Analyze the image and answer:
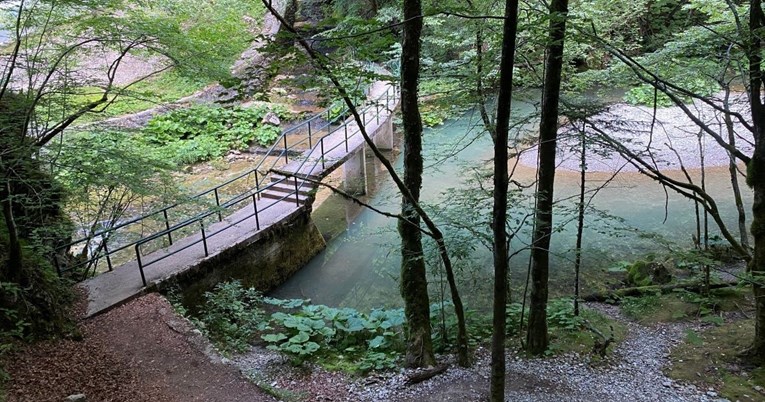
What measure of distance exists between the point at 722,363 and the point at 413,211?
414 cm

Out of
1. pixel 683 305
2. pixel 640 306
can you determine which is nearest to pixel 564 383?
A: pixel 640 306

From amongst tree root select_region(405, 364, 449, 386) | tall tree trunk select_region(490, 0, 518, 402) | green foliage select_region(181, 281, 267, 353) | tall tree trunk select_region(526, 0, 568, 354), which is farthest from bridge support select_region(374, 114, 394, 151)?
tall tree trunk select_region(490, 0, 518, 402)

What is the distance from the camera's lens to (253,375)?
5.94 meters

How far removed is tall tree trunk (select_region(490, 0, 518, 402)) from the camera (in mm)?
3163

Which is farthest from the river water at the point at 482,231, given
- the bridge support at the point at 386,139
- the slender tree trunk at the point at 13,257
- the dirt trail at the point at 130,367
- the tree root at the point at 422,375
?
the slender tree trunk at the point at 13,257

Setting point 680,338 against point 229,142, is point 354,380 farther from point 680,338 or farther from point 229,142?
point 229,142

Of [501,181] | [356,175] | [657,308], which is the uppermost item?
[501,181]

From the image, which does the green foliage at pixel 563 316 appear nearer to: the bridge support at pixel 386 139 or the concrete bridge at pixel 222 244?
the concrete bridge at pixel 222 244

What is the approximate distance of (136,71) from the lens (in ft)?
68.4

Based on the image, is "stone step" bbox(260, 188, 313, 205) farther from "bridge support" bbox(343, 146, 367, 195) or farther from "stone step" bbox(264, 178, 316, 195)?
"bridge support" bbox(343, 146, 367, 195)

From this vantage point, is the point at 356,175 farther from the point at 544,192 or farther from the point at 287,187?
the point at 544,192

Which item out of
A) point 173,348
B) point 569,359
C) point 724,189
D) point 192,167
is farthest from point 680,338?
point 192,167

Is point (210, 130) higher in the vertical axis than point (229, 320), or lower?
higher

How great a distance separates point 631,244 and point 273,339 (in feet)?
29.1
